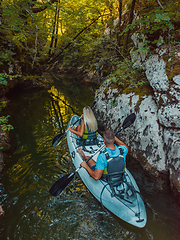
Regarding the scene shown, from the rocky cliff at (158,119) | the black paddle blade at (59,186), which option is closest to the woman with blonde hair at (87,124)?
the black paddle blade at (59,186)

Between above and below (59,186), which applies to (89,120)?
above

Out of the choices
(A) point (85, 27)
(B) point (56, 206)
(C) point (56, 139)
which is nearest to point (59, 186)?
(B) point (56, 206)

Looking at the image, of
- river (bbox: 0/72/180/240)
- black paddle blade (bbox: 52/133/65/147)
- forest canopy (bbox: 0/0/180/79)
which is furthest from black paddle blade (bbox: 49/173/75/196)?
forest canopy (bbox: 0/0/180/79)

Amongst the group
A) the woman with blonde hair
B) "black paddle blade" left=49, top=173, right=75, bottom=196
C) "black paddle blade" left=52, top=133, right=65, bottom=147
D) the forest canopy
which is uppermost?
the forest canopy

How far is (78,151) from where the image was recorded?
4211mm

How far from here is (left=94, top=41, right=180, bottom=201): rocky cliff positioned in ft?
12.5

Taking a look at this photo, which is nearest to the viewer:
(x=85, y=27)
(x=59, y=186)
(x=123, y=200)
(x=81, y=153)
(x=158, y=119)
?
(x=123, y=200)

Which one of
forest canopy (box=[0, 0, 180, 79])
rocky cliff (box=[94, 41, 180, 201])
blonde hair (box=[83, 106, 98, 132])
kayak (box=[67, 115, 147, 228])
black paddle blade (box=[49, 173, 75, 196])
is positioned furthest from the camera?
forest canopy (box=[0, 0, 180, 79])

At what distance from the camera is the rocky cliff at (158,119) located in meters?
3.82

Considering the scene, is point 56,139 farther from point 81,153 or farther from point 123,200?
point 123,200

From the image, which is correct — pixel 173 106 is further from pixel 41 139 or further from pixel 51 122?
pixel 51 122

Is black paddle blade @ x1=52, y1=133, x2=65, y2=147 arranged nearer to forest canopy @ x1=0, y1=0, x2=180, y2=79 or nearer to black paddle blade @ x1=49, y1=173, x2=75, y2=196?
black paddle blade @ x1=49, y1=173, x2=75, y2=196

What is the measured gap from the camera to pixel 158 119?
173 inches

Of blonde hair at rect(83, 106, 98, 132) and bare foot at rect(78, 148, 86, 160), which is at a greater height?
blonde hair at rect(83, 106, 98, 132)
